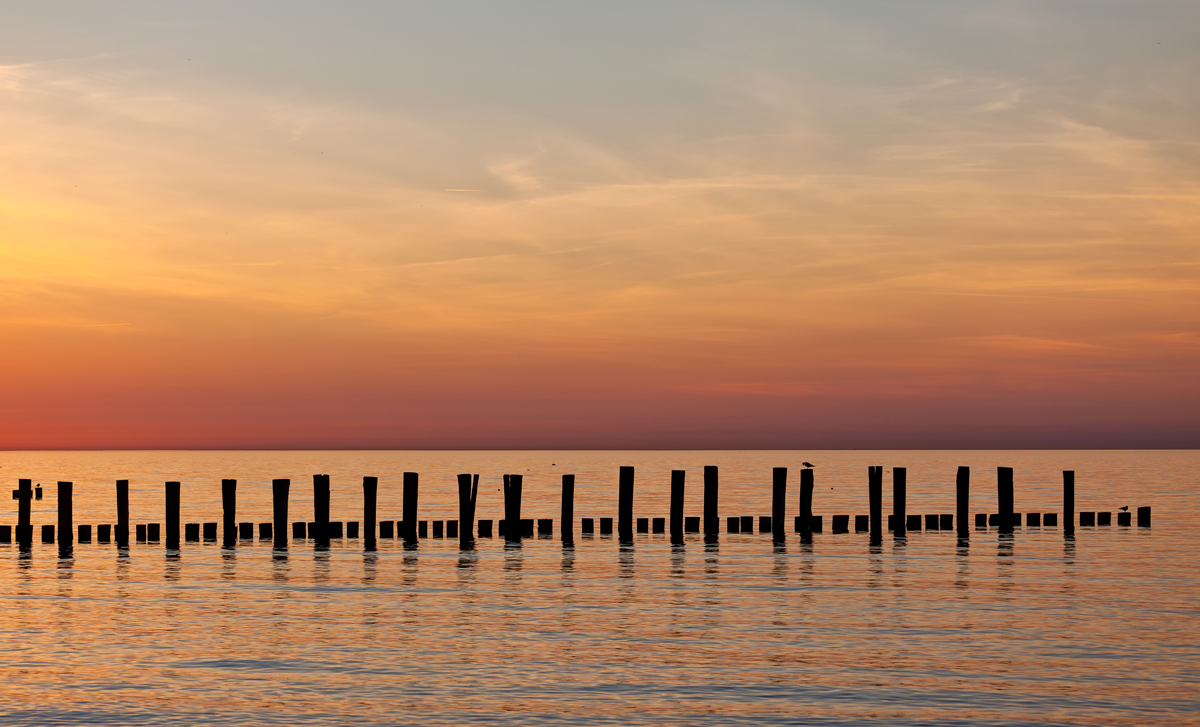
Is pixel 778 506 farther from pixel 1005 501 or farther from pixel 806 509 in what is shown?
pixel 1005 501

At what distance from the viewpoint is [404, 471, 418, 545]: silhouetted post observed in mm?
37197

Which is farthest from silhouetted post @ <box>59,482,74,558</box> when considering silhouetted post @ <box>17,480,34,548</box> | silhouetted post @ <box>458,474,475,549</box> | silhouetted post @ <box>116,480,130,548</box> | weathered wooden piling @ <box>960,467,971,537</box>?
weathered wooden piling @ <box>960,467,971,537</box>

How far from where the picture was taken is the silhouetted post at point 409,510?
122 ft

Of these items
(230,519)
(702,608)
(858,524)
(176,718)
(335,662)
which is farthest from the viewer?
(858,524)

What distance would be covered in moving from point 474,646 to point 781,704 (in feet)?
19.9

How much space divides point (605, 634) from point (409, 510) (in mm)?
16427

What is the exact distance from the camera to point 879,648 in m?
20.8

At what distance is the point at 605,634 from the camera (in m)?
22.2

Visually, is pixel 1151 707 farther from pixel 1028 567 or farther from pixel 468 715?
pixel 1028 567

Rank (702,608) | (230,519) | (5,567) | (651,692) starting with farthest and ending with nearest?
(230,519) → (5,567) → (702,608) → (651,692)

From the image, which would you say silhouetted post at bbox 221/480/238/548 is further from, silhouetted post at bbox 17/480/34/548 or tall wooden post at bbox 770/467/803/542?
tall wooden post at bbox 770/467/803/542

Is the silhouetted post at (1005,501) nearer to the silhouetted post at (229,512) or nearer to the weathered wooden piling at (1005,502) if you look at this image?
the weathered wooden piling at (1005,502)

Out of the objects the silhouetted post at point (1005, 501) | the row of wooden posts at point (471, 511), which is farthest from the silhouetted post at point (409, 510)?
the silhouetted post at point (1005, 501)

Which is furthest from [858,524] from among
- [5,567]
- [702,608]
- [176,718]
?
[176,718]
